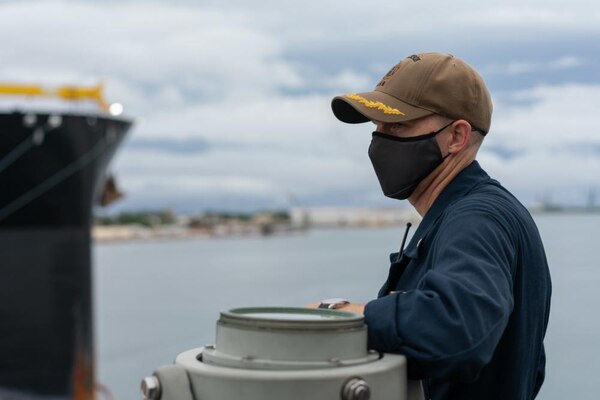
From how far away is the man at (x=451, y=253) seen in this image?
1806mm

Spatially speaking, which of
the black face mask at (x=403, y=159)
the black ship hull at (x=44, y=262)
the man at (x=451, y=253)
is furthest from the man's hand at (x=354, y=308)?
the black ship hull at (x=44, y=262)

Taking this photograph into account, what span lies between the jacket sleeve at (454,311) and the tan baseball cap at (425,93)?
14.2 inches

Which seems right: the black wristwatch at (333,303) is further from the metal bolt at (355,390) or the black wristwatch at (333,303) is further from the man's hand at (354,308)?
the metal bolt at (355,390)

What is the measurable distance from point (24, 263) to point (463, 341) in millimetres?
17322

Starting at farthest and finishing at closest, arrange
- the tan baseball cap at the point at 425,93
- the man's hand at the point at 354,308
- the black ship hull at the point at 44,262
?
1. the black ship hull at the point at 44,262
2. the tan baseball cap at the point at 425,93
3. the man's hand at the point at 354,308

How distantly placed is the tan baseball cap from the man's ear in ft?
0.08

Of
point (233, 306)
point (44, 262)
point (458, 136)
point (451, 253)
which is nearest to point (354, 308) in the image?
point (451, 253)

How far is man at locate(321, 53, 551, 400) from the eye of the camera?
1806 mm

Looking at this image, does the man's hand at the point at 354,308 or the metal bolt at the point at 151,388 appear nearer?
the metal bolt at the point at 151,388

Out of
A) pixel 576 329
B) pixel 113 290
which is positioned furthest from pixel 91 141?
pixel 113 290

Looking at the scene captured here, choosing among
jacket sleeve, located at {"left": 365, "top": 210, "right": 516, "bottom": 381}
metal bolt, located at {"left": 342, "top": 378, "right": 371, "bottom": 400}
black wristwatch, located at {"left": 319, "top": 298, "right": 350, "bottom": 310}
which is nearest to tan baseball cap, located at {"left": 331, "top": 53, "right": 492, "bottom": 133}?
jacket sleeve, located at {"left": 365, "top": 210, "right": 516, "bottom": 381}

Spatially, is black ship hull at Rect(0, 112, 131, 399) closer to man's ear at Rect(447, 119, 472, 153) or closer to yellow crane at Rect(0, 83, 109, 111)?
yellow crane at Rect(0, 83, 109, 111)

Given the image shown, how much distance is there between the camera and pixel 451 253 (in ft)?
6.23

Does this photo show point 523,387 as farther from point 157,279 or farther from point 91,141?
point 157,279
